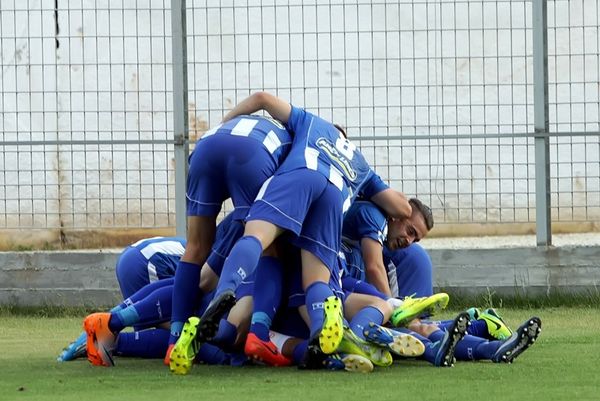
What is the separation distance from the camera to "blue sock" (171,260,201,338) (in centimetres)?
641

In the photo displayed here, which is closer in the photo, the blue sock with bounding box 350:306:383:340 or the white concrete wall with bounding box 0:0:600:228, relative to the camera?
the blue sock with bounding box 350:306:383:340

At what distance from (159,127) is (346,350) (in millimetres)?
4942

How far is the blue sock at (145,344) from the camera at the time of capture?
22.3 feet

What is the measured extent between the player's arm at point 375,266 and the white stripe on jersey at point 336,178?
1.60 ft

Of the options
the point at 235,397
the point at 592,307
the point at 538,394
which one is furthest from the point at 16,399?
the point at 592,307

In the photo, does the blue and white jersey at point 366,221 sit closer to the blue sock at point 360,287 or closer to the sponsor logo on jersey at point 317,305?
the blue sock at point 360,287

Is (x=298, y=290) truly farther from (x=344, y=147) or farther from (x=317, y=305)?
(x=344, y=147)

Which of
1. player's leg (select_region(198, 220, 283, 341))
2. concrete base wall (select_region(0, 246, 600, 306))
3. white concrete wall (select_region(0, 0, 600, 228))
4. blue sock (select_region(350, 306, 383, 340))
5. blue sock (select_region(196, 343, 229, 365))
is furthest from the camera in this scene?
white concrete wall (select_region(0, 0, 600, 228))

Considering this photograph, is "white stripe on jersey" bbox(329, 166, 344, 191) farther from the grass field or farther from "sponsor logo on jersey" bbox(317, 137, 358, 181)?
the grass field

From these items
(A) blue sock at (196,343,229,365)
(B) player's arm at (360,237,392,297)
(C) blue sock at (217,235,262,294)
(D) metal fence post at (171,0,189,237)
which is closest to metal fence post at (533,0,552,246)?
(D) metal fence post at (171,0,189,237)

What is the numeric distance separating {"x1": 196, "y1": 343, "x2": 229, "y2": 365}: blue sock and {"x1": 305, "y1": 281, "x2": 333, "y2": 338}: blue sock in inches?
20.9

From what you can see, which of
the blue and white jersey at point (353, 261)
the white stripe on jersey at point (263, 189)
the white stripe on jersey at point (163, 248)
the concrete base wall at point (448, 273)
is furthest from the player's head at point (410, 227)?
the concrete base wall at point (448, 273)

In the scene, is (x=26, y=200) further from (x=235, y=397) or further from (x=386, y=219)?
(x=235, y=397)

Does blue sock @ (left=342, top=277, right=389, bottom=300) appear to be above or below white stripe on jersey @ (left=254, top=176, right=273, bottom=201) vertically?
below
